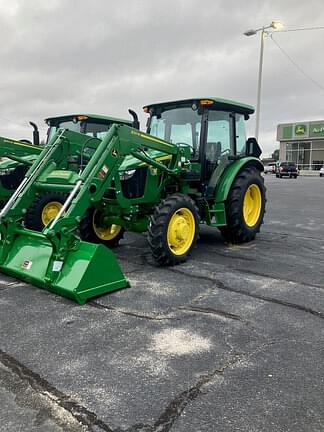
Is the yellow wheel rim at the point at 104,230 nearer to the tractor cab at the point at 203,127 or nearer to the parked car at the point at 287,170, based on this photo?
the tractor cab at the point at 203,127

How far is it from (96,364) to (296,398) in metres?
1.44

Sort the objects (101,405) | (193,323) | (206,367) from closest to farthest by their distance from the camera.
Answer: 1. (101,405)
2. (206,367)
3. (193,323)

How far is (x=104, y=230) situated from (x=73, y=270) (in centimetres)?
247

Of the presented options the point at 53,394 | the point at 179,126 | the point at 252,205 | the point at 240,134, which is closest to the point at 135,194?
the point at 179,126

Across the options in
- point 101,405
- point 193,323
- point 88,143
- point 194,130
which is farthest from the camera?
point 194,130

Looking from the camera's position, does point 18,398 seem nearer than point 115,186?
Yes

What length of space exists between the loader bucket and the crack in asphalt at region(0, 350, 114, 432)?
47.1 inches

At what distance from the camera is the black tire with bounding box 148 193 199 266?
5.39 metres

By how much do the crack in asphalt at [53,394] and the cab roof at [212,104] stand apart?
15.9 feet

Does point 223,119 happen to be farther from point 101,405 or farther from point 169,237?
point 101,405

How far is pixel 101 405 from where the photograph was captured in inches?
101

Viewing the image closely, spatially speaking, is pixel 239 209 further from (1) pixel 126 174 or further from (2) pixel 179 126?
(1) pixel 126 174

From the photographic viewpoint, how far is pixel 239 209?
22.6ft

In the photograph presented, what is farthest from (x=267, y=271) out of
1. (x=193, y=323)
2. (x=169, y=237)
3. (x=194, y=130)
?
(x=194, y=130)
